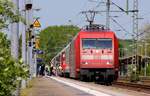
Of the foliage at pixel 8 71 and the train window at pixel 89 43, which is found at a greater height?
the train window at pixel 89 43

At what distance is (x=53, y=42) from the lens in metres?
166

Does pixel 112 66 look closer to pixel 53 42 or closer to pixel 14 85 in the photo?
pixel 14 85

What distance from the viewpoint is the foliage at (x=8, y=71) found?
33.0 feet

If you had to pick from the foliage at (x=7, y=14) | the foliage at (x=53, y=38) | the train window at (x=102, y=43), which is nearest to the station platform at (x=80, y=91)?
the train window at (x=102, y=43)

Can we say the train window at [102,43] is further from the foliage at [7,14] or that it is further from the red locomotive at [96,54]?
the foliage at [7,14]

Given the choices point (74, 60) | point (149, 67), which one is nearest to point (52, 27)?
point (149, 67)

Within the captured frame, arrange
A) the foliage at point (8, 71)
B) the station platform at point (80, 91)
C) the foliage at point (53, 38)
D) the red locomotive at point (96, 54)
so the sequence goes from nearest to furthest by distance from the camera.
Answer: the foliage at point (8, 71), the station platform at point (80, 91), the red locomotive at point (96, 54), the foliage at point (53, 38)

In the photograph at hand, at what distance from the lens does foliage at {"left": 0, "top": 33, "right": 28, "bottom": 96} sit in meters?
10.1

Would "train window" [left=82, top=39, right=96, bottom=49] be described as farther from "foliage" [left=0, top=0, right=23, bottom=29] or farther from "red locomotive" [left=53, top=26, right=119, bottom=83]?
"foliage" [left=0, top=0, right=23, bottom=29]

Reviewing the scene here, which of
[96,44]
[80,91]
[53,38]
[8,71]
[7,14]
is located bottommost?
[80,91]

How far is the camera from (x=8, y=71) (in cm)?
1005

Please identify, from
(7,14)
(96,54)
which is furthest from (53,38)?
→ (7,14)

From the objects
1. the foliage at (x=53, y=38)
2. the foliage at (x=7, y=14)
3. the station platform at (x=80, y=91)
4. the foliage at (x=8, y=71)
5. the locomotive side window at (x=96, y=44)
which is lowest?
the station platform at (x=80, y=91)

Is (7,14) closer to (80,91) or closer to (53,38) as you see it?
(80,91)
